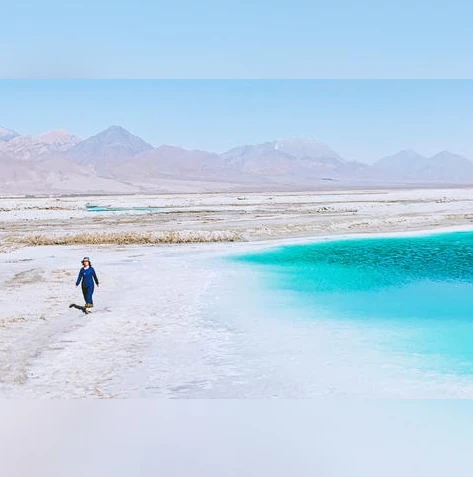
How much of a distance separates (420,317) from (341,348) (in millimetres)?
3048

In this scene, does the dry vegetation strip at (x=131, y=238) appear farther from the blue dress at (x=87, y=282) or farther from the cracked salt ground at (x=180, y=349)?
the blue dress at (x=87, y=282)

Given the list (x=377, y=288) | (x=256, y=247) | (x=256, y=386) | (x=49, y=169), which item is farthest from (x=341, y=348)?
(x=49, y=169)

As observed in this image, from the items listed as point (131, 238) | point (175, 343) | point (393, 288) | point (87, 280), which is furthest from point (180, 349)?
point (131, 238)

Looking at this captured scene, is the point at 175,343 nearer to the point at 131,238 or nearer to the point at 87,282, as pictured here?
the point at 87,282

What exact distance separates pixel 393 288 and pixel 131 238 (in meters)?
11.8

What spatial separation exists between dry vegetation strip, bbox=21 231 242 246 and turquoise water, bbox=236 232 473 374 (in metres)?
3.23

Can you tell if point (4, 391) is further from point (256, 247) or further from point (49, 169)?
point (49, 169)

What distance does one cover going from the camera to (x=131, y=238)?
984 inches

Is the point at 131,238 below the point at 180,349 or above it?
above

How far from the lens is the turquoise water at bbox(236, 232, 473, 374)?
10.5m

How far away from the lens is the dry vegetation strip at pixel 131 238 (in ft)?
80.6

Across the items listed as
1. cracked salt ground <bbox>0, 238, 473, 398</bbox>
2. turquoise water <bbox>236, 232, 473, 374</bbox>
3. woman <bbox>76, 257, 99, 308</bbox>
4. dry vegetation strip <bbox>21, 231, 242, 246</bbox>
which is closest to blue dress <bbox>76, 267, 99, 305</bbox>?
woman <bbox>76, 257, 99, 308</bbox>

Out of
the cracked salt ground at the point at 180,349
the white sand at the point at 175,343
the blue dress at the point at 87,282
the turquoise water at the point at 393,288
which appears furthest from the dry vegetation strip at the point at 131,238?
the blue dress at the point at 87,282

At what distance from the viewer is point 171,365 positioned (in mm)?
8789
